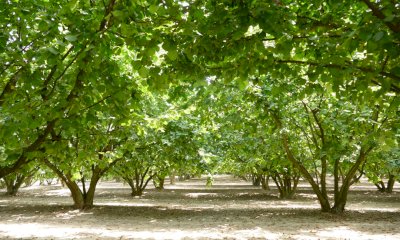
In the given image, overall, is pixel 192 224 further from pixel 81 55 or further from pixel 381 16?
pixel 381 16

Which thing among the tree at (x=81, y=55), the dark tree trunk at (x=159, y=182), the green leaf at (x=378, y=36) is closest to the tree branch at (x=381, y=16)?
the green leaf at (x=378, y=36)

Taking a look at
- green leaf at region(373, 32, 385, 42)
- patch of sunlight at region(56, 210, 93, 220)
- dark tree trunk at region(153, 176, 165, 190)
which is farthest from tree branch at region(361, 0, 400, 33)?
dark tree trunk at region(153, 176, 165, 190)

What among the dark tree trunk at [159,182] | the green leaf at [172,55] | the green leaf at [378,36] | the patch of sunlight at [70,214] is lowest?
the patch of sunlight at [70,214]

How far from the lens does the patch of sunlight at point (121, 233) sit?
11297 millimetres

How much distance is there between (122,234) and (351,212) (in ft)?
34.8

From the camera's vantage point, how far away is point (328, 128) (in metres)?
14.6

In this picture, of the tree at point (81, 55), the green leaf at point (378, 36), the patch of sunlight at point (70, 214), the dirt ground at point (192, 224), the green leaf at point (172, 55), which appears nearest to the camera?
the green leaf at point (378, 36)

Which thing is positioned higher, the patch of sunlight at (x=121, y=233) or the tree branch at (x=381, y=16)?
the tree branch at (x=381, y=16)

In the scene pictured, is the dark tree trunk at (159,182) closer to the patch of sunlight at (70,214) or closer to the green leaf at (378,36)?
the patch of sunlight at (70,214)

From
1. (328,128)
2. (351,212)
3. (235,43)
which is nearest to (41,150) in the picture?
(235,43)

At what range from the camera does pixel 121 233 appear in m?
11.9

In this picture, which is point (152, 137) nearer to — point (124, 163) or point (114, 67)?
point (124, 163)

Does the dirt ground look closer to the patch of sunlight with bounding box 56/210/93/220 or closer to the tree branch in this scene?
the patch of sunlight with bounding box 56/210/93/220

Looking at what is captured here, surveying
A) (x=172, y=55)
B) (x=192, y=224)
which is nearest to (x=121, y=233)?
(x=192, y=224)
